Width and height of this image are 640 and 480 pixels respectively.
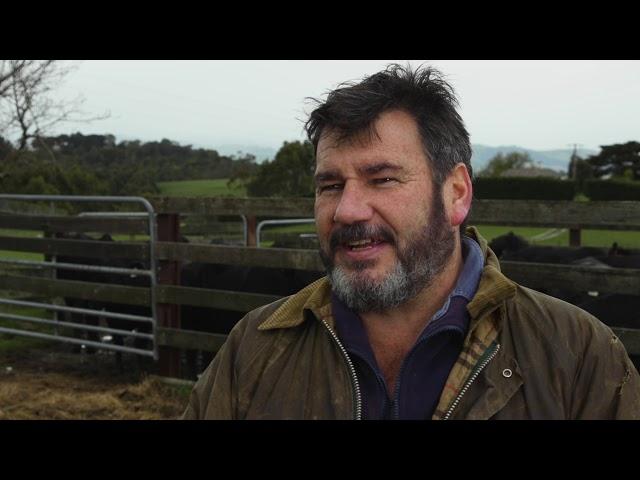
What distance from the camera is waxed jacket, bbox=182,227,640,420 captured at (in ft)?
5.60

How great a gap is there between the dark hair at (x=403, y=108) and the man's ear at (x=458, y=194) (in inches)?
1.4

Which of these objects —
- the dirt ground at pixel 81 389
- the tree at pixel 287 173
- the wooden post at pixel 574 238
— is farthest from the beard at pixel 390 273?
the tree at pixel 287 173

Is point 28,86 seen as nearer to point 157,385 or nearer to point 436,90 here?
point 157,385

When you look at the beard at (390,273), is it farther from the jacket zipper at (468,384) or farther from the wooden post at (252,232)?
the wooden post at (252,232)

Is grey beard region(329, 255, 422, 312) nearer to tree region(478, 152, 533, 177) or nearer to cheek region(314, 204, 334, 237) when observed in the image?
cheek region(314, 204, 334, 237)

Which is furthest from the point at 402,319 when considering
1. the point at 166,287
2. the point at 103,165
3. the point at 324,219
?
the point at 103,165

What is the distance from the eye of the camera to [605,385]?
1702 millimetres

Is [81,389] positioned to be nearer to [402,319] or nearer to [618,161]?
[402,319]

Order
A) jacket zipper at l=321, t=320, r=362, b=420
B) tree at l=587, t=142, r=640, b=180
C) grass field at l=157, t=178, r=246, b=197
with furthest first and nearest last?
tree at l=587, t=142, r=640, b=180 < grass field at l=157, t=178, r=246, b=197 < jacket zipper at l=321, t=320, r=362, b=420

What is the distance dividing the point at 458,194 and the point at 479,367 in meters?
0.61

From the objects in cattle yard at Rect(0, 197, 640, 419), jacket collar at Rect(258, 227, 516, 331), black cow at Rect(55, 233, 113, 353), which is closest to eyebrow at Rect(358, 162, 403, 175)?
jacket collar at Rect(258, 227, 516, 331)
